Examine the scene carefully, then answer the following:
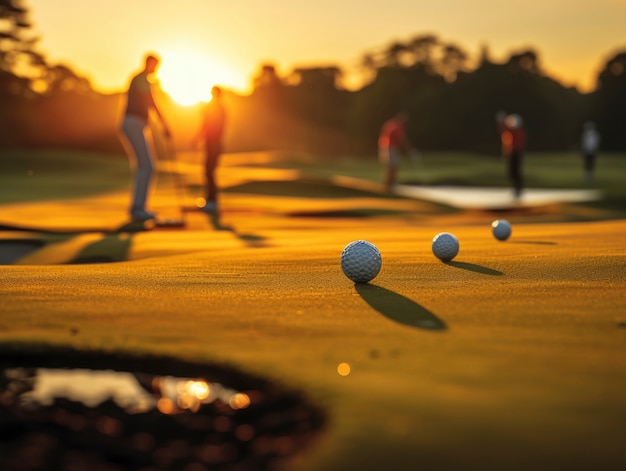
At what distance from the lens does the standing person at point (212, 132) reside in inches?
795

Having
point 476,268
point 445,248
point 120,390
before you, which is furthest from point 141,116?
point 120,390

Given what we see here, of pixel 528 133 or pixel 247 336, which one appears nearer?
pixel 247 336

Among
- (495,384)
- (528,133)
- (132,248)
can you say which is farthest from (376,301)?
(528,133)

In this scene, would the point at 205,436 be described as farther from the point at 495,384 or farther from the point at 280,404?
the point at 495,384

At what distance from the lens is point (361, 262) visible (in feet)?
25.6

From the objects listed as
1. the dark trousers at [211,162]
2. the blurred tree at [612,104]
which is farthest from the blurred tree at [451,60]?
the dark trousers at [211,162]

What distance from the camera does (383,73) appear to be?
263 ft

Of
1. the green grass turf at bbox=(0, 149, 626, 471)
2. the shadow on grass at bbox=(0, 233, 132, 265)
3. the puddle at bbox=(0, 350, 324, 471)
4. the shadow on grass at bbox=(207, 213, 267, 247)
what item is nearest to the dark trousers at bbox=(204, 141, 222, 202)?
the shadow on grass at bbox=(207, 213, 267, 247)

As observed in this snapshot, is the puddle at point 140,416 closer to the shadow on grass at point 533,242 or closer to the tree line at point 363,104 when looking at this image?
the shadow on grass at point 533,242

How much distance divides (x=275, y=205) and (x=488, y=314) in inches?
721

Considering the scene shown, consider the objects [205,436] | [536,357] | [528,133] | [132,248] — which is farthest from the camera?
[528,133]

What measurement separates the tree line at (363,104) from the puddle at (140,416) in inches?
2096

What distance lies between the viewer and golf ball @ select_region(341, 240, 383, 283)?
7828 millimetres

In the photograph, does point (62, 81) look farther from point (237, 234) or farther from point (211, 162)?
point (237, 234)
